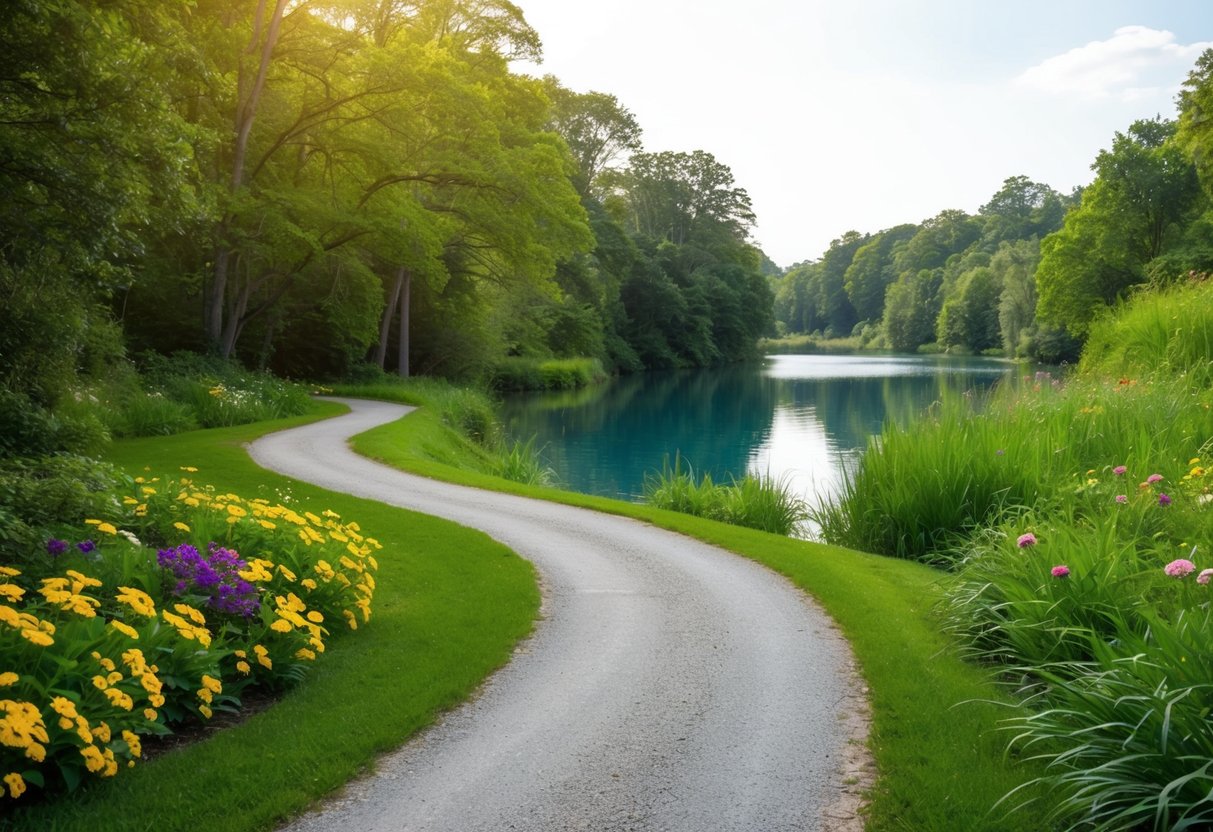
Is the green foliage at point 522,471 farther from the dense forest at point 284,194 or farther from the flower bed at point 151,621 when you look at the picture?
the flower bed at point 151,621

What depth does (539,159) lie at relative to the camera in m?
28.9

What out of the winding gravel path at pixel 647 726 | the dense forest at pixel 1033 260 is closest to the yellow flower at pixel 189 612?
the winding gravel path at pixel 647 726

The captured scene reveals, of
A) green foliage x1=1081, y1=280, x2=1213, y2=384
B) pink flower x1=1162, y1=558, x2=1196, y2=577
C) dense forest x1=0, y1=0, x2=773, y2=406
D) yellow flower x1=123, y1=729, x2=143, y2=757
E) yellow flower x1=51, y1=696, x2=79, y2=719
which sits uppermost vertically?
dense forest x1=0, y1=0, x2=773, y2=406

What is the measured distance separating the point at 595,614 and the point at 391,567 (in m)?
2.32

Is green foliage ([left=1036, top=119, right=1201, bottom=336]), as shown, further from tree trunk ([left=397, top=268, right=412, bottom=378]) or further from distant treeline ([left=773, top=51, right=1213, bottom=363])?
tree trunk ([left=397, top=268, right=412, bottom=378])

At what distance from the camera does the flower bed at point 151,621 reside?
14.1 ft

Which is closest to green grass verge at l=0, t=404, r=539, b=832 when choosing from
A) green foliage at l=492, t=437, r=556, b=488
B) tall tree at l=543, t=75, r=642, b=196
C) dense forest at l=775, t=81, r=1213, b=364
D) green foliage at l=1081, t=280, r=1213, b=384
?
green foliage at l=492, t=437, r=556, b=488

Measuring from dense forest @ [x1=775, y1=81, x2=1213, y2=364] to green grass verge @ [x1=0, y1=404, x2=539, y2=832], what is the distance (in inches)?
458

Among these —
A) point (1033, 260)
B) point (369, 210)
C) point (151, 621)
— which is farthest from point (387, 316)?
point (1033, 260)

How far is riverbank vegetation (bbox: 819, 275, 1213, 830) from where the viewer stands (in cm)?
410

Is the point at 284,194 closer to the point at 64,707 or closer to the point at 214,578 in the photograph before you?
the point at 214,578

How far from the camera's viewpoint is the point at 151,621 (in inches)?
210

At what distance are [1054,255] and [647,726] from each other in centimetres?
5333

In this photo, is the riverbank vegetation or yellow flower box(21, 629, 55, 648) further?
yellow flower box(21, 629, 55, 648)
